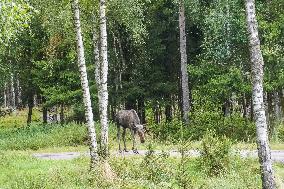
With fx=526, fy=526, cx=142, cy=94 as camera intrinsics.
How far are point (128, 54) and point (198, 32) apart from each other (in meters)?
5.81

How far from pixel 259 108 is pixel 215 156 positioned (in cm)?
460

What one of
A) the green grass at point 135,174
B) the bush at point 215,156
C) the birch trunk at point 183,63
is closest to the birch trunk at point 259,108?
the green grass at point 135,174

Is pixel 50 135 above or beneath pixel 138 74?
beneath

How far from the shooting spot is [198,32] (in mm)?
38750

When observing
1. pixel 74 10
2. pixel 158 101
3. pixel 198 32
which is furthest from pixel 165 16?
pixel 74 10

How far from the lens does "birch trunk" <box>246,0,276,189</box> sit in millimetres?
13750

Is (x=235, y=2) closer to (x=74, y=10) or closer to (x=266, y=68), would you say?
(x=266, y=68)

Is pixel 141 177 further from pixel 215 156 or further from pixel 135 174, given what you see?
pixel 215 156

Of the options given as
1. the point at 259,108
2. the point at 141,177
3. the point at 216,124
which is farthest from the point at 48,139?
the point at 259,108

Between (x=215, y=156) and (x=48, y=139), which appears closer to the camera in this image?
(x=215, y=156)

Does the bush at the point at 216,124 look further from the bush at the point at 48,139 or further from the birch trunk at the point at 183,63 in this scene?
the bush at the point at 48,139

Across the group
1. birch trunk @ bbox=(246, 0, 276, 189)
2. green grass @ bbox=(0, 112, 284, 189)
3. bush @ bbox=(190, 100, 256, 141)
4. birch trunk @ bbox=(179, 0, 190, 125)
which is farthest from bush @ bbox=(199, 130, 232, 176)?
birch trunk @ bbox=(179, 0, 190, 125)

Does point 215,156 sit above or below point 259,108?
below

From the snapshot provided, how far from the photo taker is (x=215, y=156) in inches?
712
